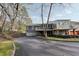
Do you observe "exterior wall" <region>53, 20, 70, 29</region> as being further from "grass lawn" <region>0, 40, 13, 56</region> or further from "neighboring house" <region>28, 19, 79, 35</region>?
"grass lawn" <region>0, 40, 13, 56</region>

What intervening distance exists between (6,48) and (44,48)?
38cm

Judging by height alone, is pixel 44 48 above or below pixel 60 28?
below

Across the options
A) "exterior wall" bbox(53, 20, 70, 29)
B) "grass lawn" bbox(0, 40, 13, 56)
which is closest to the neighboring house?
"exterior wall" bbox(53, 20, 70, 29)

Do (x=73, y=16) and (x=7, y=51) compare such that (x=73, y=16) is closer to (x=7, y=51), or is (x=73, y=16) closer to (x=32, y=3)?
(x=32, y=3)

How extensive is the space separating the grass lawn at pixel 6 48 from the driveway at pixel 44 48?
7 cm

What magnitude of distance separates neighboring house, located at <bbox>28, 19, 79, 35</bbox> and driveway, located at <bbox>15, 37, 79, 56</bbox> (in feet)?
0.33

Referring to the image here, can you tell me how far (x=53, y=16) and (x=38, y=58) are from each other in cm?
44

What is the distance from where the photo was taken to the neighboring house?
2037 millimetres

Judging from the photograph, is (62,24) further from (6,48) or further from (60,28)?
(6,48)

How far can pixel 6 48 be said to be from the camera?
2045 mm

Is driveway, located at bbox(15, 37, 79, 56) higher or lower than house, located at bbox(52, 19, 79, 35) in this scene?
lower

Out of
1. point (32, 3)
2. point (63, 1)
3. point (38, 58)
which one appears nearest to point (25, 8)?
point (32, 3)

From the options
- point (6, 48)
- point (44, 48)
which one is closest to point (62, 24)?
point (44, 48)

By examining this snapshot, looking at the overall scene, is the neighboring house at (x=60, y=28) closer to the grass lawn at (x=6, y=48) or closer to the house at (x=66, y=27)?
the house at (x=66, y=27)
